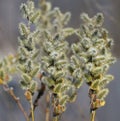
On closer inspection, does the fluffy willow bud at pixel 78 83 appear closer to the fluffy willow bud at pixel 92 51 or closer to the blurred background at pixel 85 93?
the fluffy willow bud at pixel 92 51

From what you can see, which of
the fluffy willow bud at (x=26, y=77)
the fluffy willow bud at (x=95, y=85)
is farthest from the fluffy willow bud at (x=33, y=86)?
the fluffy willow bud at (x=95, y=85)

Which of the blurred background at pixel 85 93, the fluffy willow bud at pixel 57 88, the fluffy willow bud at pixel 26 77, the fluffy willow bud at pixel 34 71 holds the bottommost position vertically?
the fluffy willow bud at pixel 57 88

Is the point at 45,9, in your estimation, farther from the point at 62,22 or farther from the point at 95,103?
the point at 95,103

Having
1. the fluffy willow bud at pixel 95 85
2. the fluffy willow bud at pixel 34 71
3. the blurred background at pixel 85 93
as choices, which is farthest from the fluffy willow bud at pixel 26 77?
the blurred background at pixel 85 93

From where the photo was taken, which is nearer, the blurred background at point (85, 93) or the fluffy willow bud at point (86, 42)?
the fluffy willow bud at point (86, 42)

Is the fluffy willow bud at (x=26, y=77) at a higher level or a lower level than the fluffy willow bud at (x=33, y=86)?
higher

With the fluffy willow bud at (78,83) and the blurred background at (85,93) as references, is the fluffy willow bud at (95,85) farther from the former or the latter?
the blurred background at (85,93)

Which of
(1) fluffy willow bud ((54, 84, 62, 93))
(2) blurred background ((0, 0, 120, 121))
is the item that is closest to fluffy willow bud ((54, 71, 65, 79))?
(1) fluffy willow bud ((54, 84, 62, 93))

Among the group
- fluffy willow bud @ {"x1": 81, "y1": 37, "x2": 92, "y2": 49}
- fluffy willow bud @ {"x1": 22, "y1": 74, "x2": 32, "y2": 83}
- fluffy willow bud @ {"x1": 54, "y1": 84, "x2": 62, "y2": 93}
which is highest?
fluffy willow bud @ {"x1": 81, "y1": 37, "x2": 92, "y2": 49}

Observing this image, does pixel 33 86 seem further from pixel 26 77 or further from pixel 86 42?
pixel 86 42

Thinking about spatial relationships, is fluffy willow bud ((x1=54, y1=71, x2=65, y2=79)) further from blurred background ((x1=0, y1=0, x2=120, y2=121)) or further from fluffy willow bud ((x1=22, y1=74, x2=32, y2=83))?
blurred background ((x1=0, y1=0, x2=120, y2=121))

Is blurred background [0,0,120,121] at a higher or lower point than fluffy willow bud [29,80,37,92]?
higher

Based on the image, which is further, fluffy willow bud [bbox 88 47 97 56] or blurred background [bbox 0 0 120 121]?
blurred background [bbox 0 0 120 121]
